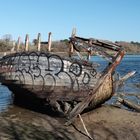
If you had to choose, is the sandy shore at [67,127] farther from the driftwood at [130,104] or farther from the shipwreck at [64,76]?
the driftwood at [130,104]

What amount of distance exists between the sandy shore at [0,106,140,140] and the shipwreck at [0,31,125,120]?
75 cm

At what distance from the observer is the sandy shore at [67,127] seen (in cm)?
1091

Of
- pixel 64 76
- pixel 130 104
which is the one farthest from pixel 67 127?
pixel 130 104

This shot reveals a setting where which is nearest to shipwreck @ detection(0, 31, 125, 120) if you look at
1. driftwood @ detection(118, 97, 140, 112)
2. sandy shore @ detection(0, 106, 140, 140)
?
sandy shore @ detection(0, 106, 140, 140)

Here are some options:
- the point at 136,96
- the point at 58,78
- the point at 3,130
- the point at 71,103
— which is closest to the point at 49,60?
the point at 58,78

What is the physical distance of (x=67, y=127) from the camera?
40.5 ft

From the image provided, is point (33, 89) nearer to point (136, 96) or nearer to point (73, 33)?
point (73, 33)

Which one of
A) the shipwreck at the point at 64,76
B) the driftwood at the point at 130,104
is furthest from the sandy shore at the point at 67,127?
the driftwood at the point at 130,104

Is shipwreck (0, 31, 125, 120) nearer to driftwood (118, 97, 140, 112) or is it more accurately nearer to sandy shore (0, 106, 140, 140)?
sandy shore (0, 106, 140, 140)

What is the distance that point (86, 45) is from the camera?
14.8 meters

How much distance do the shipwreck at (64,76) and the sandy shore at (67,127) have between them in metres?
0.75

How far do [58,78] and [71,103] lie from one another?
3.84ft

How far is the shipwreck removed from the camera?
14.2 m

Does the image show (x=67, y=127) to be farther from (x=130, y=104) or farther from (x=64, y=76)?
(x=130, y=104)
